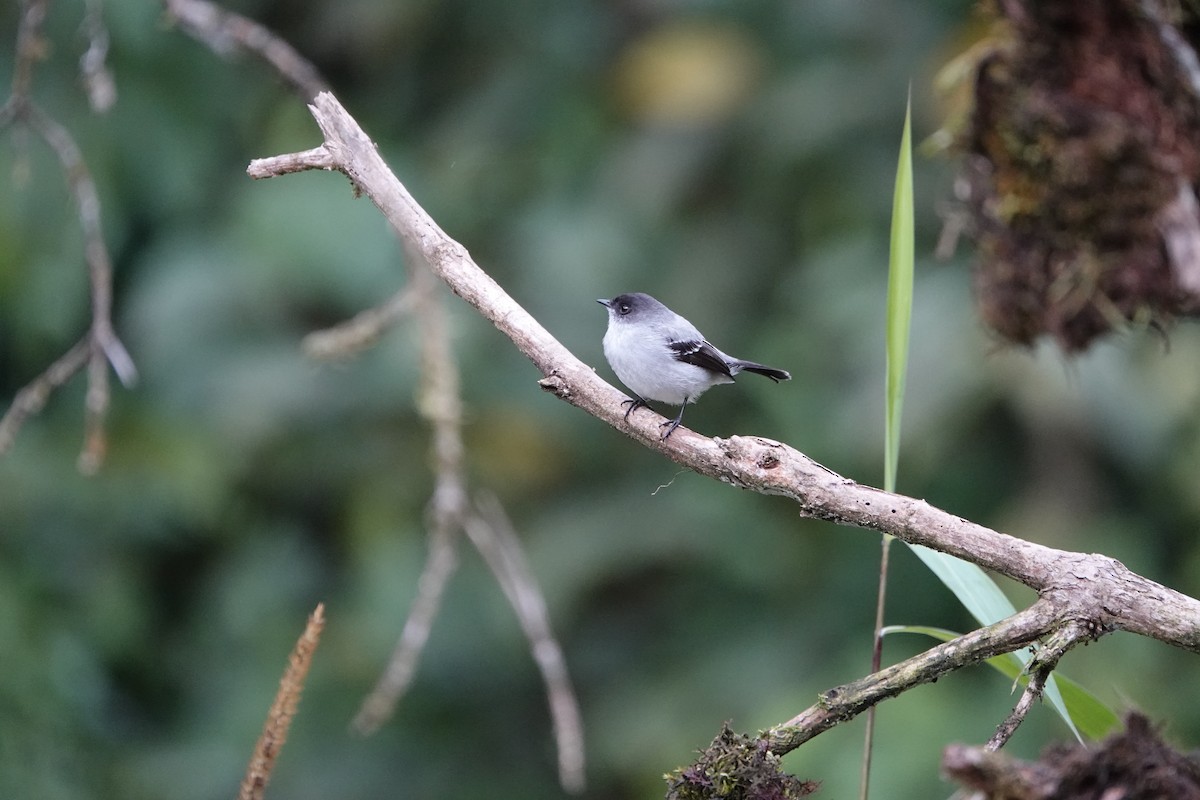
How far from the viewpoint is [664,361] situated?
404cm

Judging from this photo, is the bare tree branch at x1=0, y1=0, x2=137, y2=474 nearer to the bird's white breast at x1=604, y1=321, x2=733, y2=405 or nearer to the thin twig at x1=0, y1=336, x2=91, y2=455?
the thin twig at x1=0, y1=336, x2=91, y2=455

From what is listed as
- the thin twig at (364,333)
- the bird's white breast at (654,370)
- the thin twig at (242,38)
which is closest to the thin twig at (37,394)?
the thin twig at (364,333)

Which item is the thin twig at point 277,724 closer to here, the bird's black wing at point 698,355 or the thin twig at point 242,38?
the thin twig at point 242,38

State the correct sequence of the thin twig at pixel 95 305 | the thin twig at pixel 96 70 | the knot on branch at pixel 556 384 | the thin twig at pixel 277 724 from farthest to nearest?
the thin twig at pixel 96 70, the thin twig at pixel 95 305, the knot on branch at pixel 556 384, the thin twig at pixel 277 724

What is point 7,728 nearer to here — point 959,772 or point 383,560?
point 383,560

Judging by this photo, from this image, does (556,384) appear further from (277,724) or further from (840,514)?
(277,724)

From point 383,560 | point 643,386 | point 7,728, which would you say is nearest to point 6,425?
point 643,386

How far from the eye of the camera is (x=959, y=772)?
66.1 inches

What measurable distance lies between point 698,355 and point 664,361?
15 centimetres

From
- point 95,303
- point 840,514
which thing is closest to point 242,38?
point 95,303

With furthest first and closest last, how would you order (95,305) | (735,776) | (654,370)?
1. (654,370)
2. (95,305)
3. (735,776)

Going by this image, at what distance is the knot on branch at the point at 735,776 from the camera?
191cm

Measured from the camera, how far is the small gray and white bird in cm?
401

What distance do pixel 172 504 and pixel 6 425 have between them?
379 cm
